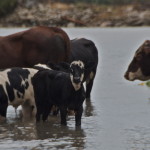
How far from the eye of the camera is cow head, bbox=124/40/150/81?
57.5ft

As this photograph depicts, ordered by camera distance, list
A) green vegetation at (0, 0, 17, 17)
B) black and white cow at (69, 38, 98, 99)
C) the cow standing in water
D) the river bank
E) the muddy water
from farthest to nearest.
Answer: green vegetation at (0, 0, 17, 17) < the river bank < black and white cow at (69, 38, 98, 99) < the cow standing in water < the muddy water

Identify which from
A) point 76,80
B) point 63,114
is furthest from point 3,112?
point 76,80

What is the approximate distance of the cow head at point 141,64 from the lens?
17516 millimetres

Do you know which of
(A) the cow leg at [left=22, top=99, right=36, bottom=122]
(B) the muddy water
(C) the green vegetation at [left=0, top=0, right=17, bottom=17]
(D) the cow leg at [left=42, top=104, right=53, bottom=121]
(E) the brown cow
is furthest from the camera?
(C) the green vegetation at [left=0, top=0, right=17, bottom=17]

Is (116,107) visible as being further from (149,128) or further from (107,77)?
(107,77)

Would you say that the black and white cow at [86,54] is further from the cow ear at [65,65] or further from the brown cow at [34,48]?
the cow ear at [65,65]

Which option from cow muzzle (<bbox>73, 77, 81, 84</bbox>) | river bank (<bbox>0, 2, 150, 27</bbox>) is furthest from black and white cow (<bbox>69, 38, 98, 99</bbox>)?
river bank (<bbox>0, 2, 150, 27</bbox>)

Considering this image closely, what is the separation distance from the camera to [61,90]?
16.9 m

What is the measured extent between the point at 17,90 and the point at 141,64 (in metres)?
2.50

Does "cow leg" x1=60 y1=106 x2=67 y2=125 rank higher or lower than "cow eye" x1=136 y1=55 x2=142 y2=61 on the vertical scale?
lower

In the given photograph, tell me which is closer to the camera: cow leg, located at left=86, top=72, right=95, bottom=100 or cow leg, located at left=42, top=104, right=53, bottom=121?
cow leg, located at left=42, top=104, right=53, bottom=121

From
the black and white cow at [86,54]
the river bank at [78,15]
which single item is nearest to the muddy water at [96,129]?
the black and white cow at [86,54]

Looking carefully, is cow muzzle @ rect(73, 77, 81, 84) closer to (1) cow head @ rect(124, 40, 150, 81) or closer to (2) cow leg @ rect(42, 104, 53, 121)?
(2) cow leg @ rect(42, 104, 53, 121)

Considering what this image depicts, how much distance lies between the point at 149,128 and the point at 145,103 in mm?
4100
